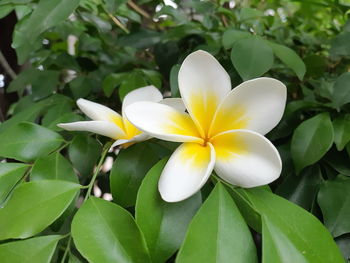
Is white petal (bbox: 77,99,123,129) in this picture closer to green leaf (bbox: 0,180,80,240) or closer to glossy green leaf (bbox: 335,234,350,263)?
green leaf (bbox: 0,180,80,240)

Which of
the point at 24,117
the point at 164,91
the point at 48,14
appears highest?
the point at 48,14

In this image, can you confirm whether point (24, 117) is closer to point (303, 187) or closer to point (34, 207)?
point (34, 207)

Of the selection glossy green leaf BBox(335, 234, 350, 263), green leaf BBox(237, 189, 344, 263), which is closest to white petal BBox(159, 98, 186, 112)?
green leaf BBox(237, 189, 344, 263)

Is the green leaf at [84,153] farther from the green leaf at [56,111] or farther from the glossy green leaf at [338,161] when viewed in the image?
the glossy green leaf at [338,161]

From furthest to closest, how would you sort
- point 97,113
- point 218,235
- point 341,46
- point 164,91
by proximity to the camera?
1. point 164,91
2. point 341,46
3. point 97,113
4. point 218,235

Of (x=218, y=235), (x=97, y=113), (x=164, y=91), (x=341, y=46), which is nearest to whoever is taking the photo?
(x=218, y=235)

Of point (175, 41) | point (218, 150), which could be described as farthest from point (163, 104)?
point (175, 41)

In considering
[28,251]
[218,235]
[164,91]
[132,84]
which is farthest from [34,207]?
[164,91]
